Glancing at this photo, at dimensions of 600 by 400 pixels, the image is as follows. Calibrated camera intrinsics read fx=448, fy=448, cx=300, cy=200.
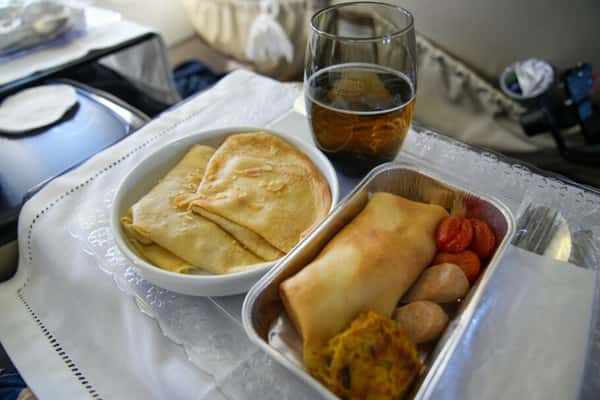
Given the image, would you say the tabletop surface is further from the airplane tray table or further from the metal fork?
the metal fork

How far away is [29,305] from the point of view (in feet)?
1.47

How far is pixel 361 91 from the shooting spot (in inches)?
18.6

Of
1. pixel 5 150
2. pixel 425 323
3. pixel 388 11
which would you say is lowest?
pixel 5 150

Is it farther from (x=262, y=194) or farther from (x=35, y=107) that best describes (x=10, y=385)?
(x=35, y=107)

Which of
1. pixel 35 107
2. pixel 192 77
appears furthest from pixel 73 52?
pixel 192 77

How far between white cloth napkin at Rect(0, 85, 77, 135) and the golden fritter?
27.0 inches

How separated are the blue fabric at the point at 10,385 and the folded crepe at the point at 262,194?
26 centimetres

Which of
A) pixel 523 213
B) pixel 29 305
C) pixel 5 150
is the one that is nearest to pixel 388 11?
pixel 523 213

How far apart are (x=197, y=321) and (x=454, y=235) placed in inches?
9.2

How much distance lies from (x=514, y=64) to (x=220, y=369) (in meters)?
0.94

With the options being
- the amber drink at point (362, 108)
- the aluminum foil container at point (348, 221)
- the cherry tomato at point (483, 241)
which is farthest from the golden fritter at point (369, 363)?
the amber drink at point (362, 108)

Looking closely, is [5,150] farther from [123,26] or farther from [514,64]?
[514,64]

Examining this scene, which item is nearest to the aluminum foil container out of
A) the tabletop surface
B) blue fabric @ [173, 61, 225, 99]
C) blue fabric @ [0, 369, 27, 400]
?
blue fabric @ [0, 369, 27, 400]

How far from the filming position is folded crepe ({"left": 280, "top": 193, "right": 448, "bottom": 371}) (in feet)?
1.04
